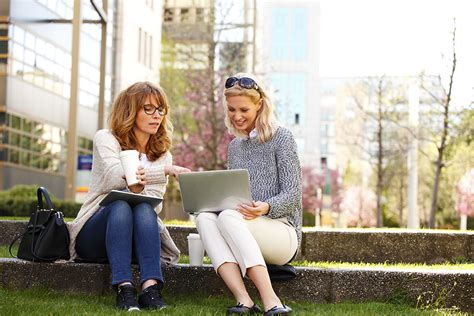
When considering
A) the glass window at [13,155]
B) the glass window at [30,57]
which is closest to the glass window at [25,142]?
the glass window at [13,155]

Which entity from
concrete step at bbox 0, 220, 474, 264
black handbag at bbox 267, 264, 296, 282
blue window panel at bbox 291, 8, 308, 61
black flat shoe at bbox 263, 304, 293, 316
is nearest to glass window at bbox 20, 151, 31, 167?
concrete step at bbox 0, 220, 474, 264

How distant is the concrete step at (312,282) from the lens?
5.51 metres

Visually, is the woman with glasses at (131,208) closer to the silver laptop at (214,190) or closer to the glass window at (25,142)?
the silver laptop at (214,190)

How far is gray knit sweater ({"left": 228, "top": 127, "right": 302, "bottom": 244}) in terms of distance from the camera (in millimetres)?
5406

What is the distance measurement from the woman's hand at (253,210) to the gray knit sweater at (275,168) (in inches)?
6.1

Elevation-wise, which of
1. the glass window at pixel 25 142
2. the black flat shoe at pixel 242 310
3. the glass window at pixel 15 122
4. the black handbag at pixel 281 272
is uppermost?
the glass window at pixel 15 122

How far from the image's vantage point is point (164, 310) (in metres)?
4.88

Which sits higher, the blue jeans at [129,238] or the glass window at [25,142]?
the glass window at [25,142]

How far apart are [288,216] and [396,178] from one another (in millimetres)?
40597

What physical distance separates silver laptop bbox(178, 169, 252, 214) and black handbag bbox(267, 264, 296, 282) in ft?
1.62

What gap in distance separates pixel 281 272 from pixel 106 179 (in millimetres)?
1235

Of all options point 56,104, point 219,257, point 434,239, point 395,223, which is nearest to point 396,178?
point 395,223

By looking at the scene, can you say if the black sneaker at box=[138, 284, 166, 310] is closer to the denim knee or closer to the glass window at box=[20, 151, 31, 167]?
the denim knee

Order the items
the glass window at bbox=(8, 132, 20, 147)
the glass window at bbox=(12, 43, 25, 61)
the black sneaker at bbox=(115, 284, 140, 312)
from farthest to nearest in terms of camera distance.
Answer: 1. the glass window at bbox=(8, 132, 20, 147)
2. the glass window at bbox=(12, 43, 25, 61)
3. the black sneaker at bbox=(115, 284, 140, 312)
